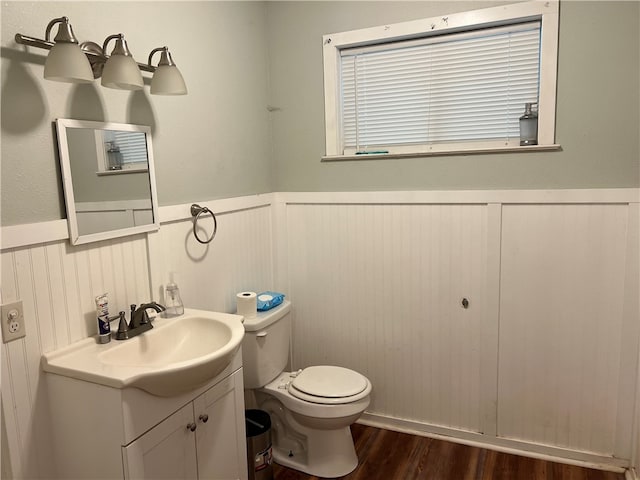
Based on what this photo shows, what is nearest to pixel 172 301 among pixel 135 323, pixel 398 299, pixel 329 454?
pixel 135 323

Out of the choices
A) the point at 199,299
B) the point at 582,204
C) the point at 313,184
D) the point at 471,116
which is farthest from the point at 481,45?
the point at 199,299

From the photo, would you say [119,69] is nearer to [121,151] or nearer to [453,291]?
[121,151]

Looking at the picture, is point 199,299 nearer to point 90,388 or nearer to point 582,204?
point 90,388

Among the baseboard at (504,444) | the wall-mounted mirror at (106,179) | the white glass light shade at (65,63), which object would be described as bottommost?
the baseboard at (504,444)

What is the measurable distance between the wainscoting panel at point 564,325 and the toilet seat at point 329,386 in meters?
0.75

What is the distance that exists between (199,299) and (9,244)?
925mm

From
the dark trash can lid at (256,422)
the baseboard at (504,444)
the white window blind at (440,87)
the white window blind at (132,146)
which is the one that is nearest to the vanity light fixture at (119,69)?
the white window blind at (132,146)

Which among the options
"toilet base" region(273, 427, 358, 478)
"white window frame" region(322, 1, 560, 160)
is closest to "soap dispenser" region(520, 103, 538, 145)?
"white window frame" region(322, 1, 560, 160)

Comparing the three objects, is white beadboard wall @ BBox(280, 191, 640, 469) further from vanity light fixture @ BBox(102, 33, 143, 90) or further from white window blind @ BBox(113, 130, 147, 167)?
vanity light fixture @ BBox(102, 33, 143, 90)

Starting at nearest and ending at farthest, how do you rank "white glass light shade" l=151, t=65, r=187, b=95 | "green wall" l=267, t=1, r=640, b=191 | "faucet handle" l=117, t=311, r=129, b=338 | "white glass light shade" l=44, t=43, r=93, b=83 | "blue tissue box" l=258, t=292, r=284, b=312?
"white glass light shade" l=44, t=43, r=93, b=83 → "faucet handle" l=117, t=311, r=129, b=338 → "white glass light shade" l=151, t=65, r=187, b=95 → "green wall" l=267, t=1, r=640, b=191 → "blue tissue box" l=258, t=292, r=284, b=312

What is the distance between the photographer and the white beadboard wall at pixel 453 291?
7.05ft

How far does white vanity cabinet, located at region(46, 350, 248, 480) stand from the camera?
1379 mm

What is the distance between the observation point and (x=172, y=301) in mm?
1912

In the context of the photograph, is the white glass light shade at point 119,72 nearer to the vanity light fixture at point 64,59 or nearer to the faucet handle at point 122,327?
the vanity light fixture at point 64,59
